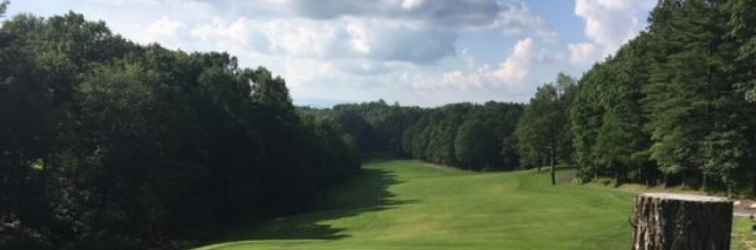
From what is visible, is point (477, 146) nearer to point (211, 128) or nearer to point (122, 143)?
point (211, 128)

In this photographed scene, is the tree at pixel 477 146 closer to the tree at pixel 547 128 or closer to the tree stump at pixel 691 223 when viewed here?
the tree at pixel 547 128

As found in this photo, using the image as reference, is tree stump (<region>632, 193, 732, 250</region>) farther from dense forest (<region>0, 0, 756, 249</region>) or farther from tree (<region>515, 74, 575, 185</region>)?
tree (<region>515, 74, 575, 185</region>)

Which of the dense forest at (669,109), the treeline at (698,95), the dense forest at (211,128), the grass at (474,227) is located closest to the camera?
the grass at (474,227)

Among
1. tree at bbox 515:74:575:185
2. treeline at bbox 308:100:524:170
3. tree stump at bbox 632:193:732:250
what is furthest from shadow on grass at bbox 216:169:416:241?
treeline at bbox 308:100:524:170

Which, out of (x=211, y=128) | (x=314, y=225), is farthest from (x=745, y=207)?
(x=211, y=128)

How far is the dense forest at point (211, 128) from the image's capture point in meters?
31.0

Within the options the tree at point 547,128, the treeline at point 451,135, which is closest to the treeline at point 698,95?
the tree at point 547,128

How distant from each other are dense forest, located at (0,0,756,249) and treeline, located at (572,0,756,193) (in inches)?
3.6

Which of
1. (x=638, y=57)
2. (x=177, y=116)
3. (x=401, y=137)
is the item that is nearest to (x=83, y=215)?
(x=177, y=116)

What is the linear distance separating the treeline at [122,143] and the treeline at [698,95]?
30692mm

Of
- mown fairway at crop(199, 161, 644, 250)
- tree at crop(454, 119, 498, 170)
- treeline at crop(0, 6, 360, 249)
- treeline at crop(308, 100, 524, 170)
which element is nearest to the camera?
mown fairway at crop(199, 161, 644, 250)

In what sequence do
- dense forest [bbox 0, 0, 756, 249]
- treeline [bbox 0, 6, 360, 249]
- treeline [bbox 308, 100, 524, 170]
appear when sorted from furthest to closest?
treeline [bbox 308, 100, 524, 170] < dense forest [bbox 0, 0, 756, 249] < treeline [bbox 0, 6, 360, 249]

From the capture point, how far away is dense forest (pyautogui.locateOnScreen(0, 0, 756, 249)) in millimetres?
31000

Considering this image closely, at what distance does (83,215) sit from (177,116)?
942cm
